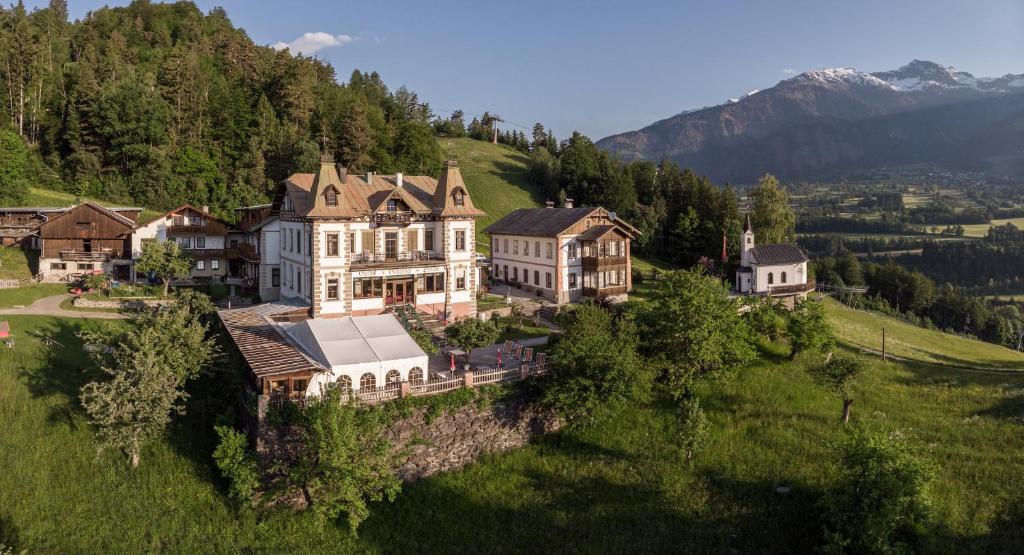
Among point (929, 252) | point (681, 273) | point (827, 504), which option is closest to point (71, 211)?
point (681, 273)

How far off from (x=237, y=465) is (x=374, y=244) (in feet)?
56.1

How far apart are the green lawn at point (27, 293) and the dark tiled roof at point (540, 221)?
30506 mm

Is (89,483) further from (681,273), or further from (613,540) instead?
(681,273)

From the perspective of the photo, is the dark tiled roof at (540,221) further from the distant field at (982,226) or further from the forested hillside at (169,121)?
the distant field at (982,226)

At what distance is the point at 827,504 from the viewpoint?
19.5 metres

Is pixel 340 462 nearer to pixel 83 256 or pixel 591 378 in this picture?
pixel 591 378

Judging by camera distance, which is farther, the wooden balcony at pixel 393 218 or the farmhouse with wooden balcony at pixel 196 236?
the farmhouse with wooden balcony at pixel 196 236

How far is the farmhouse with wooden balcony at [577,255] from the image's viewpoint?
4403cm

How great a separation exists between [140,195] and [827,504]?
65728 mm

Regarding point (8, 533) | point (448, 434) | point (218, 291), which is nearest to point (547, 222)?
point (218, 291)

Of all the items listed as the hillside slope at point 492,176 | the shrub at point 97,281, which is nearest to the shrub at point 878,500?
the shrub at point 97,281

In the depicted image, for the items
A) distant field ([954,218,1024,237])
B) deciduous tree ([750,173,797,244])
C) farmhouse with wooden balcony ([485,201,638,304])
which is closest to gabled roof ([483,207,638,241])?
farmhouse with wooden balcony ([485,201,638,304])

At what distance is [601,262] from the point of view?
143 ft

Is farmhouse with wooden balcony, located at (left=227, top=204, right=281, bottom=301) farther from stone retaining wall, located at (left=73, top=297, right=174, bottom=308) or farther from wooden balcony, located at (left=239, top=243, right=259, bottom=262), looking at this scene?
stone retaining wall, located at (left=73, top=297, right=174, bottom=308)
